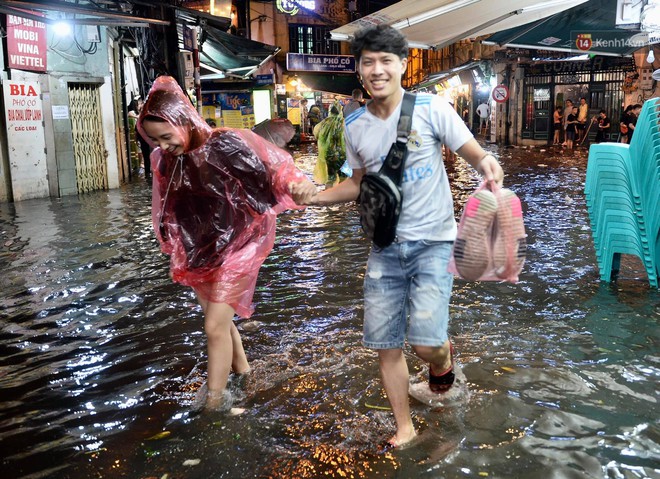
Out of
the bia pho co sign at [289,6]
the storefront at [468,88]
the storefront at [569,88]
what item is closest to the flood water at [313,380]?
the storefront at [569,88]

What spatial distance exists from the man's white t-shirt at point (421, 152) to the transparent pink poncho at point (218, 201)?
1.88 ft

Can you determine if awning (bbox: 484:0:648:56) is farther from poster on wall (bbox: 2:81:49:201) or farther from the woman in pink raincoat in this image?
the woman in pink raincoat

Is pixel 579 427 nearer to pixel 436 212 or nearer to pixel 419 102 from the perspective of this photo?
pixel 436 212

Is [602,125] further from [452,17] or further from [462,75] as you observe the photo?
[452,17]

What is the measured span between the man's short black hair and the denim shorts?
88cm

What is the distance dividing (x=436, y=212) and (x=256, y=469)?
143 centimetres

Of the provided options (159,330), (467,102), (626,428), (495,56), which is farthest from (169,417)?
(467,102)

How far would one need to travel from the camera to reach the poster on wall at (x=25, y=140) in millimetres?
13211

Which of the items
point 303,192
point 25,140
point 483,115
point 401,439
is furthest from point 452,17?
point 483,115

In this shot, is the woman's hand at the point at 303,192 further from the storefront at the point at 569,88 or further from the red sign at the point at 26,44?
the storefront at the point at 569,88

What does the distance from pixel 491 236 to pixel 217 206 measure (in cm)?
148

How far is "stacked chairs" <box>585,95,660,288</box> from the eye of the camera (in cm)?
534

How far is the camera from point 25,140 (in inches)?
536

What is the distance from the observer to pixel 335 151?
992 cm
